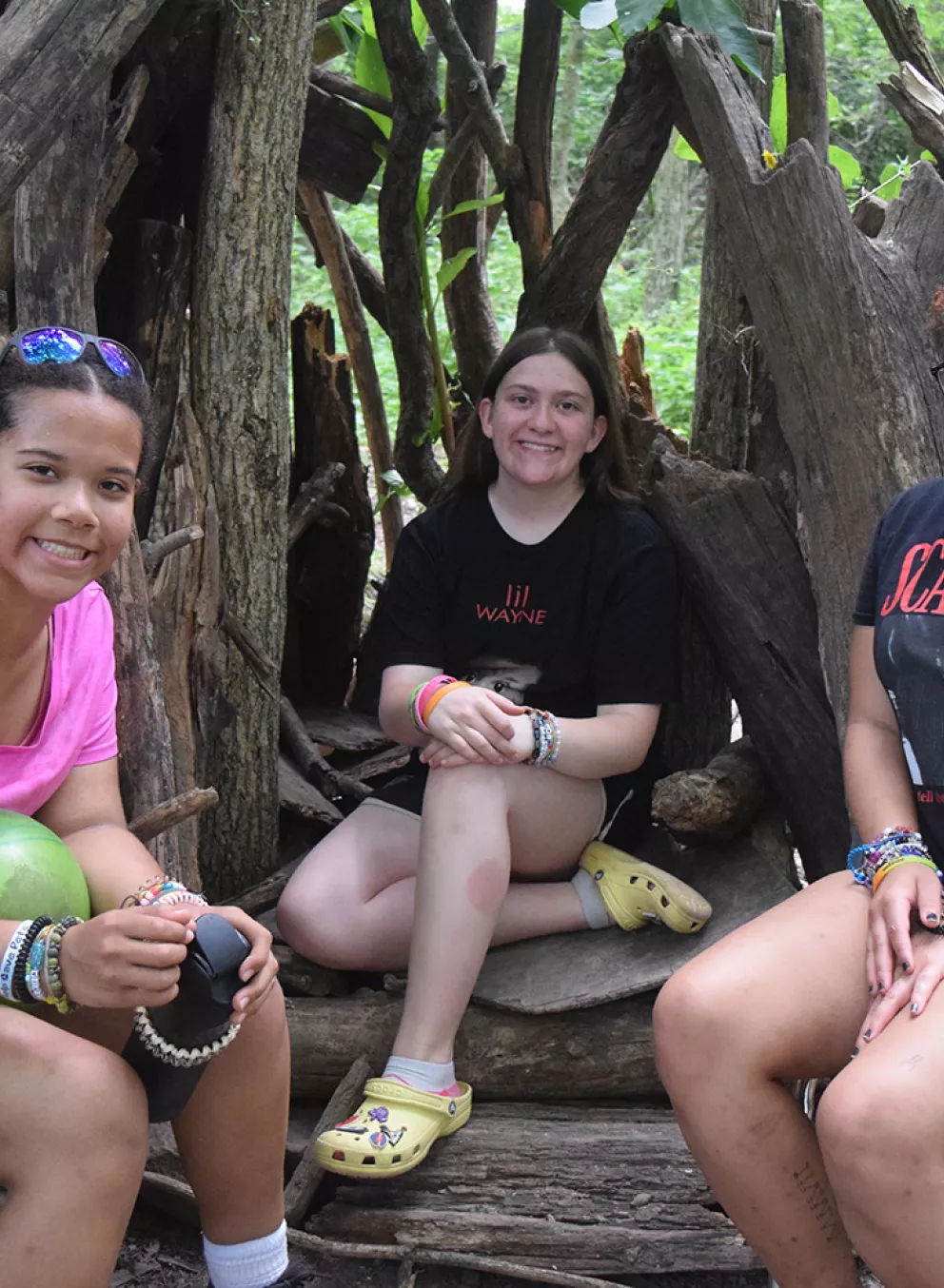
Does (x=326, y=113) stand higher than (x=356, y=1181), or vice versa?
(x=326, y=113)

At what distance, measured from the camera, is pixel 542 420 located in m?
2.92

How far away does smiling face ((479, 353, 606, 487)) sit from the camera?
9.64ft

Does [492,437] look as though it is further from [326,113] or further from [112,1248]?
[112,1248]

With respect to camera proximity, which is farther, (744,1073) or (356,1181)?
(356,1181)

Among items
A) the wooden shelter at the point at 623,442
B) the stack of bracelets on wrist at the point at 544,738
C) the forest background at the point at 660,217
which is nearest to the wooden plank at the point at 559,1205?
the wooden shelter at the point at 623,442

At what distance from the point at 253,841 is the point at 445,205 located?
2.30 m

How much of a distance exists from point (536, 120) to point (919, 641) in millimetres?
2525

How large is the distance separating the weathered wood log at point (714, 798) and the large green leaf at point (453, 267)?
5.89ft

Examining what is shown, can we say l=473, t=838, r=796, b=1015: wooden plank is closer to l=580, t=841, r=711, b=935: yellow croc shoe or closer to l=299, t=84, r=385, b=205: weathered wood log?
l=580, t=841, r=711, b=935: yellow croc shoe

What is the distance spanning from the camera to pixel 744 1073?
187 centimetres

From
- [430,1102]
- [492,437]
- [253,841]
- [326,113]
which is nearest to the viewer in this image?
[430,1102]

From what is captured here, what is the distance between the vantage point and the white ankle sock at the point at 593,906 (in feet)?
9.67

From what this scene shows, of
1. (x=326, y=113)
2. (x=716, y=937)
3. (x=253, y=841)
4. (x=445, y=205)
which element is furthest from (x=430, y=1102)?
(x=445, y=205)

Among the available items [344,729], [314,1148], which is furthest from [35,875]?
[344,729]
